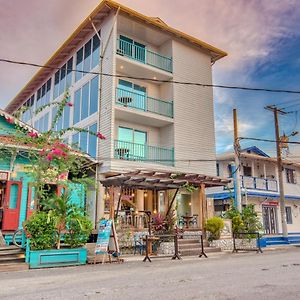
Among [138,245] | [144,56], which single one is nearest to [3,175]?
[138,245]

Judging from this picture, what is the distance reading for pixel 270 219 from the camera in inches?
1093

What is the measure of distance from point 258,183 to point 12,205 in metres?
18.6

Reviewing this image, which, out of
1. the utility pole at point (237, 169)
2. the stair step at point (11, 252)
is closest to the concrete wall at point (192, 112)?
the utility pole at point (237, 169)

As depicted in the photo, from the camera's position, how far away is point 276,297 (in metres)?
5.87

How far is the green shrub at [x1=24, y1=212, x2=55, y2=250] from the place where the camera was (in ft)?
36.0

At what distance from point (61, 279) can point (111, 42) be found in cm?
1387

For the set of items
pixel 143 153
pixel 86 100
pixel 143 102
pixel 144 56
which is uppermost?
pixel 144 56

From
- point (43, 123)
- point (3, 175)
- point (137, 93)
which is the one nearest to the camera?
point (3, 175)

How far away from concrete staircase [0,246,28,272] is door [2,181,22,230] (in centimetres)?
251

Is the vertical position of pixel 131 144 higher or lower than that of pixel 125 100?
lower

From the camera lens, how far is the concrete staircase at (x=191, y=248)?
47.8 feet

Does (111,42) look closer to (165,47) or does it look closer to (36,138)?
(165,47)

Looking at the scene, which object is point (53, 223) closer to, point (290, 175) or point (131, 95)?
point (131, 95)

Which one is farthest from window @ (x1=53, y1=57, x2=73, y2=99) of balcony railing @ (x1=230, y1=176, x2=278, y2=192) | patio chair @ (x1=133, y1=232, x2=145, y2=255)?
balcony railing @ (x1=230, y1=176, x2=278, y2=192)
